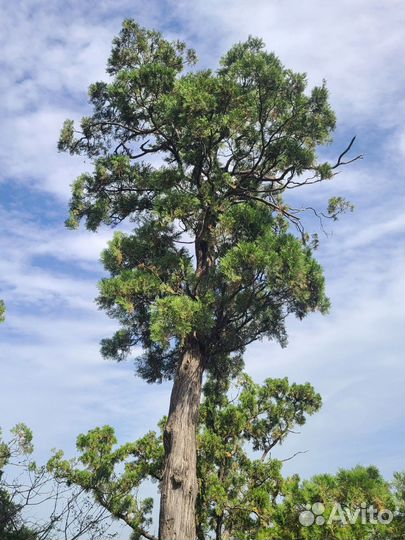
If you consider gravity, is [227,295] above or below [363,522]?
above

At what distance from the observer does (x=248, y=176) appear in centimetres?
898

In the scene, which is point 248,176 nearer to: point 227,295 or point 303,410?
point 227,295

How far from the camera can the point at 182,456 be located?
22.7 ft

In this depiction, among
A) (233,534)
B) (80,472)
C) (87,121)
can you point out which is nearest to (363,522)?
(233,534)

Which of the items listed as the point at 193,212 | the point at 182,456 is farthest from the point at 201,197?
the point at 182,456

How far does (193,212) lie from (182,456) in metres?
4.01

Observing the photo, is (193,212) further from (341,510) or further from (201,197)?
(341,510)

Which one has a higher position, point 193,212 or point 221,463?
point 193,212

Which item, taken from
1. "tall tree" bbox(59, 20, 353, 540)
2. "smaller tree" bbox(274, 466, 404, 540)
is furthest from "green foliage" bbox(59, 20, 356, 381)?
"smaller tree" bbox(274, 466, 404, 540)

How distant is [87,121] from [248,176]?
12.3 ft

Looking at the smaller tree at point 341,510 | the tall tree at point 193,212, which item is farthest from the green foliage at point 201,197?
the smaller tree at point 341,510

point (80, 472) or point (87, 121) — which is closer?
point (80, 472)

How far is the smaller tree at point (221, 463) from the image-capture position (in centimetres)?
788

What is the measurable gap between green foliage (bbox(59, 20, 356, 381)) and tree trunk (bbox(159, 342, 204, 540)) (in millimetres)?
586
